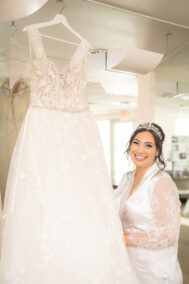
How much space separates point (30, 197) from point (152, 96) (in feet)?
11.6

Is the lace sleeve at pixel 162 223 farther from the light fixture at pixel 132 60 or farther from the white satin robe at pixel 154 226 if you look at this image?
the light fixture at pixel 132 60

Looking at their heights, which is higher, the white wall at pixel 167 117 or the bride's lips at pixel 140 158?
the white wall at pixel 167 117

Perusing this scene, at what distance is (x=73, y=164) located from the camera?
1.32 metres

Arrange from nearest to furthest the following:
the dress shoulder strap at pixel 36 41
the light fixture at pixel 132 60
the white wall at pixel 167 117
A: the dress shoulder strap at pixel 36 41 → the light fixture at pixel 132 60 → the white wall at pixel 167 117

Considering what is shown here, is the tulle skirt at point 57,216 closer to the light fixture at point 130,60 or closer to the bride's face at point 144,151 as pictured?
the bride's face at point 144,151

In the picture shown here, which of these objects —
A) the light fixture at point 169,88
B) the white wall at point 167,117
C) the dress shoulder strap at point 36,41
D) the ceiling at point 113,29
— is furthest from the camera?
the white wall at point 167,117

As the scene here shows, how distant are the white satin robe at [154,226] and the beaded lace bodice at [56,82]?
0.57 meters

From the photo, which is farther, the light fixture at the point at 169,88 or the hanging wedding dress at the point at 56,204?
the light fixture at the point at 169,88

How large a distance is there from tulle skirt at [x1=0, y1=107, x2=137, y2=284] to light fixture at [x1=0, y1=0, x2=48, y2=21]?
65 cm

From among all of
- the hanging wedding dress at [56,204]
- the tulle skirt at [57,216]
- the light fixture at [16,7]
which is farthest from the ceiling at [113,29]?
the tulle skirt at [57,216]

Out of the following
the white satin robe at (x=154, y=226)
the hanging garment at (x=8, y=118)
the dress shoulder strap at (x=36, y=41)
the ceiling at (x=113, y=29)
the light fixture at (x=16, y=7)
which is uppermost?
the ceiling at (x=113, y=29)

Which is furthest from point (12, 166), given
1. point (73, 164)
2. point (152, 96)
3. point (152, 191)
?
point (152, 96)

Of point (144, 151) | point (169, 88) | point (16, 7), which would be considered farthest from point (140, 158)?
point (169, 88)

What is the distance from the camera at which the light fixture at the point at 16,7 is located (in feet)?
5.03
